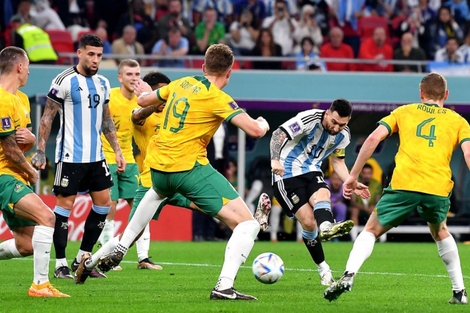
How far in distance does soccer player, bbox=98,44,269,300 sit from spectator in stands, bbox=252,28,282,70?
480 inches

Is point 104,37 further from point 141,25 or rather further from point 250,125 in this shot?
point 250,125

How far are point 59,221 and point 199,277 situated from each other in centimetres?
174

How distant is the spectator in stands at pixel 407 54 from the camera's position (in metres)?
20.2

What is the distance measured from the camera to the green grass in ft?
23.9

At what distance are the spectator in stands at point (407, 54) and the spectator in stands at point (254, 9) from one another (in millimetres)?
3426

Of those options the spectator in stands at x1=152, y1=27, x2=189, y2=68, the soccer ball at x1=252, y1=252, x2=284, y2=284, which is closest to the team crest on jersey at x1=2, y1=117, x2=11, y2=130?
the soccer ball at x1=252, y1=252, x2=284, y2=284

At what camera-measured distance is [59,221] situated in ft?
32.2

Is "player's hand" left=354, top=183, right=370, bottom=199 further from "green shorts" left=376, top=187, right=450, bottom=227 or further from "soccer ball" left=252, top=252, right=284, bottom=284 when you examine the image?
"soccer ball" left=252, top=252, right=284, bottom=284

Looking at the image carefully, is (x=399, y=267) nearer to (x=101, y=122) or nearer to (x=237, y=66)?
(x=101, y=122)

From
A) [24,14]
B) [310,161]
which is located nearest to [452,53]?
[24,14]

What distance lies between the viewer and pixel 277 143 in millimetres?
9445

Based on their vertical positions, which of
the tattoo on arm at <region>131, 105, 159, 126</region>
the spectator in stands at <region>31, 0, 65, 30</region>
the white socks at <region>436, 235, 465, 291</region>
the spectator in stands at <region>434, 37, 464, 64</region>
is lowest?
the white socks at <region>436, 235, 465, 291</region>

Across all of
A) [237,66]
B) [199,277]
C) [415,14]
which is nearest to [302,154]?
[199,277]

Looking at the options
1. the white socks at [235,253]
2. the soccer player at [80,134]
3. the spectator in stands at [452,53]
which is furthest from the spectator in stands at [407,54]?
the white socks at [235,253]
